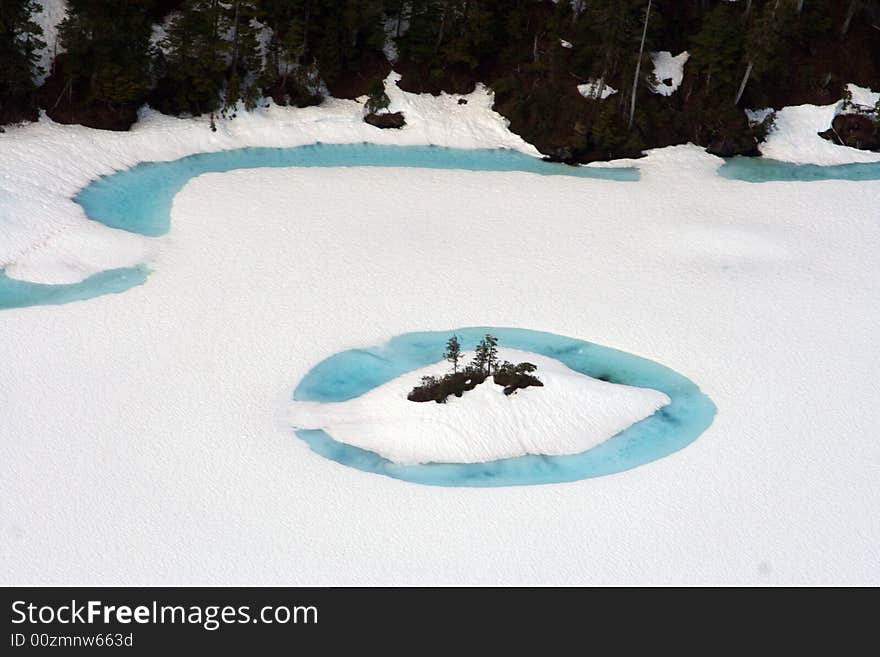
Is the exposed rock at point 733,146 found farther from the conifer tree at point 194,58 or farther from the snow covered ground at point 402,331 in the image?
the conifer tree at point 194,58

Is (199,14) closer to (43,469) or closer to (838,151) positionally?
(43,469)

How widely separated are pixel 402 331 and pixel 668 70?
2914 cm

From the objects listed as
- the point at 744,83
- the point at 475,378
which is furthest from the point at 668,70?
the point at 475,378

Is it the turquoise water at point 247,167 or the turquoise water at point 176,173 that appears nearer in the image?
the turquoise water at point 176,173

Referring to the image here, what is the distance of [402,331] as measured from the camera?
35969 millimetres

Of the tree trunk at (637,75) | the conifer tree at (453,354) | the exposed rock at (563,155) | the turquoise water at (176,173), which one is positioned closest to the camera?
the conifer tree at (453,354)

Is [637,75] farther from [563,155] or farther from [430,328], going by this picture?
[430,328]

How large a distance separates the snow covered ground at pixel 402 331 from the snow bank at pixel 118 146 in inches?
6.4

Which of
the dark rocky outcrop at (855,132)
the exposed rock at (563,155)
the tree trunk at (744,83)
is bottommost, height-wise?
the exposed rock at (563,155)

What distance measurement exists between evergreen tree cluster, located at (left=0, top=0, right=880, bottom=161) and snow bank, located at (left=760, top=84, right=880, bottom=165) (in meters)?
0.93

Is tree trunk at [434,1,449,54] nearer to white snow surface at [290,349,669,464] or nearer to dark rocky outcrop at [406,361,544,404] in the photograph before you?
white snow surface at [290,349,669,464]

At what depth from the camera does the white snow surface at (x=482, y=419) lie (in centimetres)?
2989

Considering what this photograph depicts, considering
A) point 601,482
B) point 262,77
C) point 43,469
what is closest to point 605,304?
point 601,482

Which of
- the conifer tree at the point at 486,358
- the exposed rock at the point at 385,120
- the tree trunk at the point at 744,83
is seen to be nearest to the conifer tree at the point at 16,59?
the exposed rock at the point at 385,120
